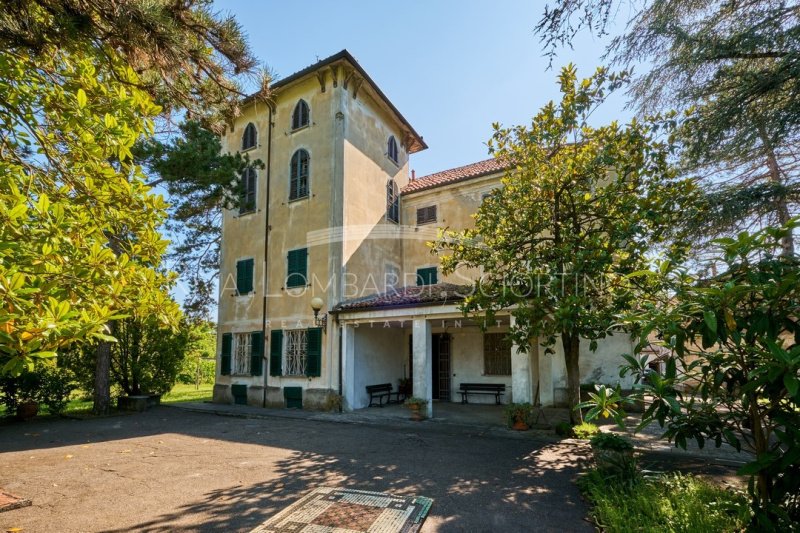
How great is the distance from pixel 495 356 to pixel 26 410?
14.3 m

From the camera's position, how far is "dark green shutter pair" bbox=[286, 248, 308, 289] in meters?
13.7

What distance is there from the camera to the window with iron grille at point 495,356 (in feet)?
46.9

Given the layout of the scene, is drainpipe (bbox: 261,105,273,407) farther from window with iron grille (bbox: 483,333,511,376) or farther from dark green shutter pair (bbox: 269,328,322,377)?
window with iron grille (bbox: 483,333,511,376)

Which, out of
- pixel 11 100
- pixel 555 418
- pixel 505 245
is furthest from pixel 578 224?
pixel 11 100

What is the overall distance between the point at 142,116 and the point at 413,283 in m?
12.8

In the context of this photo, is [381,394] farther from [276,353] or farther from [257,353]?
[257,353]

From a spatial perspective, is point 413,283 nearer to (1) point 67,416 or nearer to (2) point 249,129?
(2) point 249,129

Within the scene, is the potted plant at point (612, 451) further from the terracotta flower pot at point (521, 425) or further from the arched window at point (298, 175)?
the arched window at point (298, 175)

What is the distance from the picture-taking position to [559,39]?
430cm

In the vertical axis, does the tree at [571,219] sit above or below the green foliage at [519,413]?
above

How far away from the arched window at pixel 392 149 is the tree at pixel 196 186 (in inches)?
204

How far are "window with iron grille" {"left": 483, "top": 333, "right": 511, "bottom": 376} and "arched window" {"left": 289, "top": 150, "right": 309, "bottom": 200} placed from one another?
8.21 meters

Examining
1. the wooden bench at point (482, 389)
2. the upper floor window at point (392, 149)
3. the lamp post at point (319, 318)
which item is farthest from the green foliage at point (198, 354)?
the wooden bench at point (482, 389)

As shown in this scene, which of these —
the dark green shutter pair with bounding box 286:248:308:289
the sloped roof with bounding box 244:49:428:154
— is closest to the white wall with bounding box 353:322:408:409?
the dark green shutter pair with bounding box 286:248:308:289
